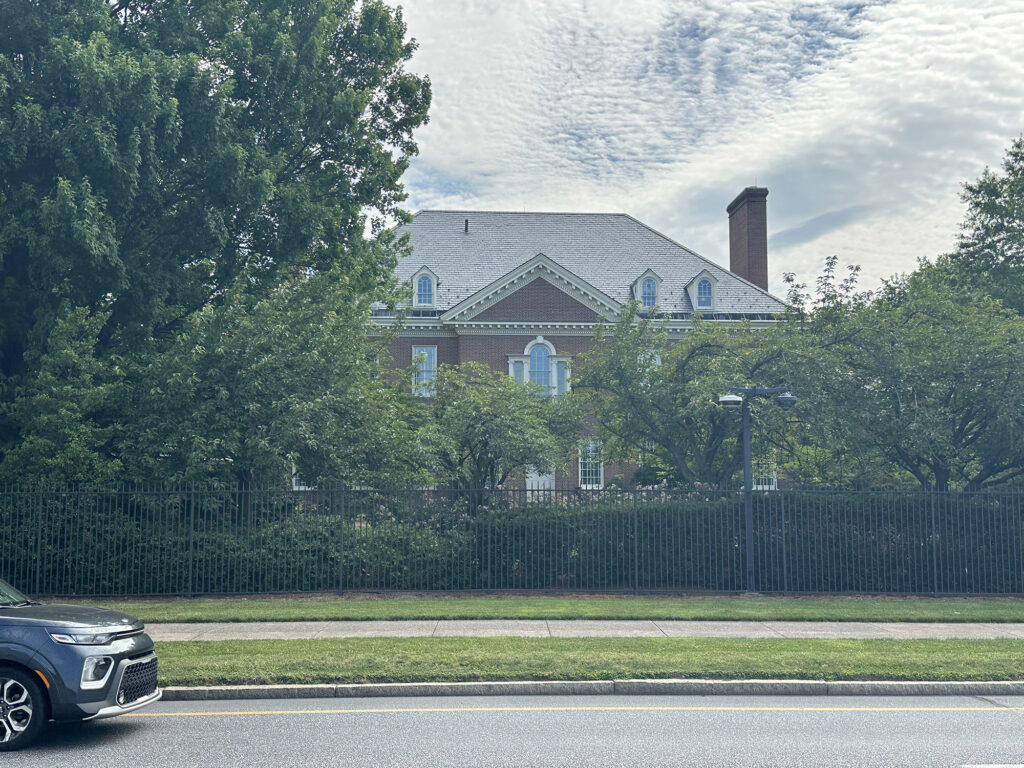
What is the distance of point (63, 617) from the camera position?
7.83 m

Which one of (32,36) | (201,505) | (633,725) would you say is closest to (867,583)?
(633,725)

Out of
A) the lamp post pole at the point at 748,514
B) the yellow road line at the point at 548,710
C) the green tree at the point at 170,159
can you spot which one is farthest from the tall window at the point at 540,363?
the yellow road line at the point at 548,710

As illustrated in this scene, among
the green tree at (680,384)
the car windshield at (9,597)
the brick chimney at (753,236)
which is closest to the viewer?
the car windshield at (9,597)

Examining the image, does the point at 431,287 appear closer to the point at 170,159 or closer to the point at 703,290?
the point at 703,290

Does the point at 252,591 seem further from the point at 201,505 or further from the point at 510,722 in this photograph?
the point at 510,722

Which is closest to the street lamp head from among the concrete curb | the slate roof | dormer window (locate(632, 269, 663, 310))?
the concrete curb

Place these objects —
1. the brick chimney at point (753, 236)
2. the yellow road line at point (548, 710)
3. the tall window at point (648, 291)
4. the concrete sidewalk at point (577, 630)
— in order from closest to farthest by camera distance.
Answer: the yellow road line at point (548, 710), the concrete sidewalk at point (577, 630), the tall window at point (648, 291), the brick chimney at point (753, 236)

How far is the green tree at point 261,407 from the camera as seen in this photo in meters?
18.8

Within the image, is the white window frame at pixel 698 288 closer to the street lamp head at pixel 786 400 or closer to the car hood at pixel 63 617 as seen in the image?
the street lamp head at pixel 786 400

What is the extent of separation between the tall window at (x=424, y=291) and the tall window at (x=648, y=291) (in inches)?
398

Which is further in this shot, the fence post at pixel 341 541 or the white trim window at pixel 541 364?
the white trim window at pixel 541 364

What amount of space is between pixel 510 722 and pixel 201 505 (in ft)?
37.0

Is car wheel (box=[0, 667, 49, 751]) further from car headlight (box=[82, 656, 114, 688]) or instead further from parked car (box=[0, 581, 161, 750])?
car headlight (box=[82, 656, 114, 688])

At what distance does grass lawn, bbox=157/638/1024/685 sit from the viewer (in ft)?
33.9
